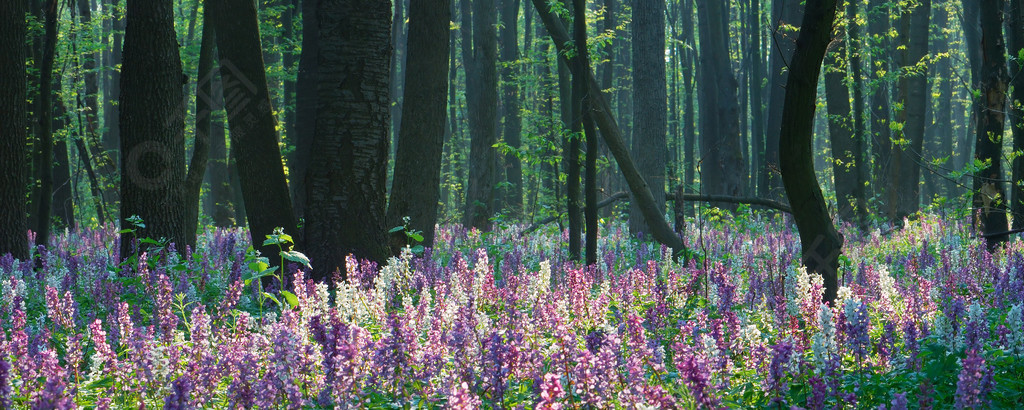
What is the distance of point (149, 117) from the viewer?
28.6ft

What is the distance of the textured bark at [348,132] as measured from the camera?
7.02 metres

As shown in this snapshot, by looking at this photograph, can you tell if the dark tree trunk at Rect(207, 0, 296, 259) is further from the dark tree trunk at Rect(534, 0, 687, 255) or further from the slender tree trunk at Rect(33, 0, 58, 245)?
the slender tree trunk at Rect(33, 0, 58, 245)

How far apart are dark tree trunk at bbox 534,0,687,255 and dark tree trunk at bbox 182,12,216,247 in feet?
15.9

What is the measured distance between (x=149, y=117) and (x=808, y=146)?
6.63 m

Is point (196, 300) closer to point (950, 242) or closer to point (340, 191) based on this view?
point (340, 191)

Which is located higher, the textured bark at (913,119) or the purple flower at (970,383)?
the textured bark at (913,119)

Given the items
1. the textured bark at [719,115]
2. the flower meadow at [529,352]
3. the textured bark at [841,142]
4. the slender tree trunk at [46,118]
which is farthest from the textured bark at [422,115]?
the textured bark at [719,115]

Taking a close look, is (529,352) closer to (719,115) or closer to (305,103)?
(305,103)

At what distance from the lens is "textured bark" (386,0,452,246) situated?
9.80 meters

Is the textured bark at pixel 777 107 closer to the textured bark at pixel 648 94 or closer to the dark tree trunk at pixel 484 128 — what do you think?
the textured bark at pixel 648 94

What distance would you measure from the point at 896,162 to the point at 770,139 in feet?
26.5

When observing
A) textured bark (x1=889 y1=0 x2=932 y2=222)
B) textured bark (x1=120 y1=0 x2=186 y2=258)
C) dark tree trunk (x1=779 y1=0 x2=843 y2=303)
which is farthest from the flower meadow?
textured bark (x1=889 y1=0 x2=932 y2=222)

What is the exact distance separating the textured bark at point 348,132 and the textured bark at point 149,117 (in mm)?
2665

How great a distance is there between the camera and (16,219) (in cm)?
1003
